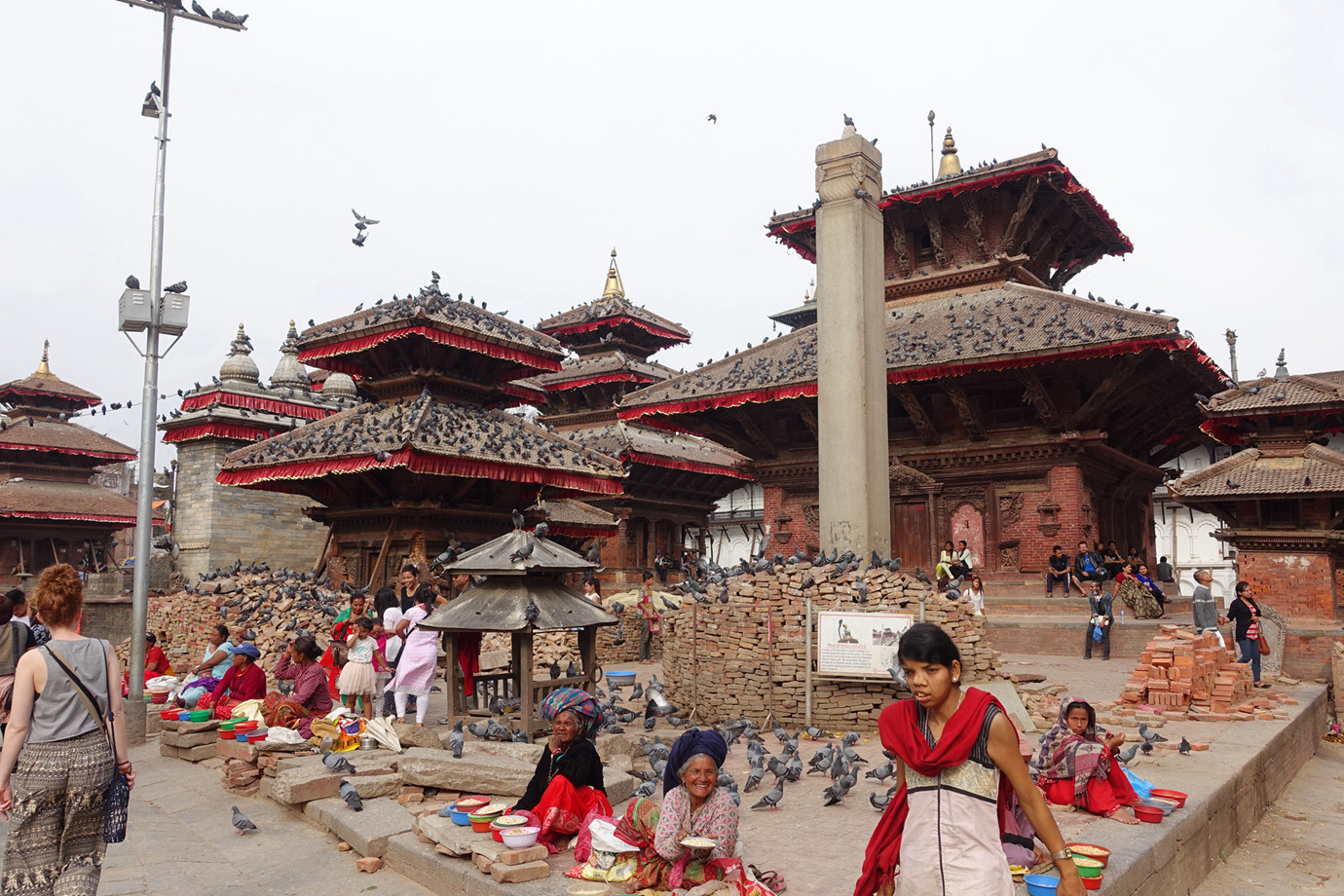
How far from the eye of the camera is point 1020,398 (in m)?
19.5

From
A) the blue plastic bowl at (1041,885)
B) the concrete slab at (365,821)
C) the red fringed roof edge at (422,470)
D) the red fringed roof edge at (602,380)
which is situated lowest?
the concrete slab at (365,821)

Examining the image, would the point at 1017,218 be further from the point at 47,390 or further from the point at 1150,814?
the point at 47,390

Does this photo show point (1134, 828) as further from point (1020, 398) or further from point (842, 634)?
point (1020, 398)

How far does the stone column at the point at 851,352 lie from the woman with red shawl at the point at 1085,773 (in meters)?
5.75

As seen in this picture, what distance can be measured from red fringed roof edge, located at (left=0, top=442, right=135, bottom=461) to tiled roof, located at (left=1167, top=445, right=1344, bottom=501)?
36083mm

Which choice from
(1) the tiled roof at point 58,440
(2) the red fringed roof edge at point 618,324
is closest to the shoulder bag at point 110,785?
(2) the red fringed roof edge at point 618,324

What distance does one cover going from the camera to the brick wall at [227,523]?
83.6ft

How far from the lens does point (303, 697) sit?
9797mm

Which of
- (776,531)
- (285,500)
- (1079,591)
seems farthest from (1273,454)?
(285,500)

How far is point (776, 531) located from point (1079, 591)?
7.34 m

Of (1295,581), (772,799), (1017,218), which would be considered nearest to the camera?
(772,799)

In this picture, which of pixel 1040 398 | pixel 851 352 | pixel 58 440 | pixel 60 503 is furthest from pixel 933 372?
pixel 58 440

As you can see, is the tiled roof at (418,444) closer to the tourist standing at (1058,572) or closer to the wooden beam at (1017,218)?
the tourist standing at (1058,572)

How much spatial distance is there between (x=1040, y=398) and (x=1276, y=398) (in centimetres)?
476
